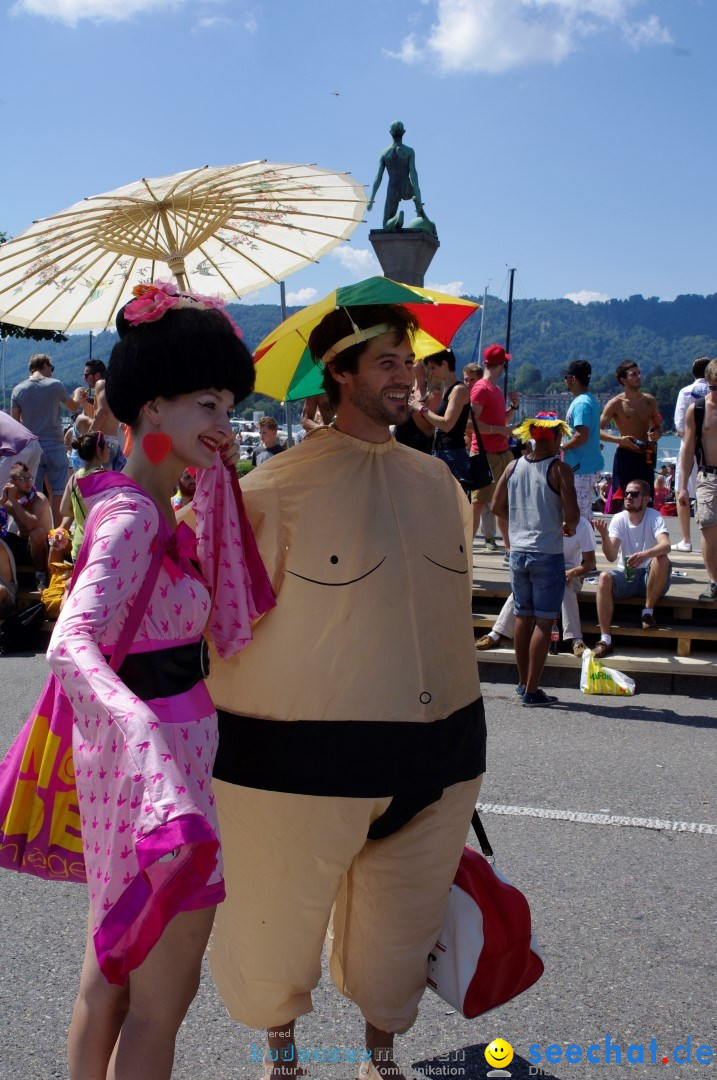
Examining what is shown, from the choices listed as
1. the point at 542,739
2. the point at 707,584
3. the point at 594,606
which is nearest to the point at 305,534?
the point at 542,739

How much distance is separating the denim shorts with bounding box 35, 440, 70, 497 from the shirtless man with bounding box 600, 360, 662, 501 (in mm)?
4920

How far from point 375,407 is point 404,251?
44.0 feet

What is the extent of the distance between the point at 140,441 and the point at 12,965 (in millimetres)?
1891

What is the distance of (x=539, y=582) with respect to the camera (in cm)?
625

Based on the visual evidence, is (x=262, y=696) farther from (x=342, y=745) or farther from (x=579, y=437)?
(x=579, y=437)

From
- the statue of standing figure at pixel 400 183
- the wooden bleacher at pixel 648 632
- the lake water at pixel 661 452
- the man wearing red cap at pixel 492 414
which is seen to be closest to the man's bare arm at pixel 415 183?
the statue of standing figure at pixel 400 183

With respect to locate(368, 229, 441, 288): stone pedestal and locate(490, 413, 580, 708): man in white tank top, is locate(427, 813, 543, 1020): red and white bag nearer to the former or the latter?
locate(490, 413, 580, 708): man in white tank top

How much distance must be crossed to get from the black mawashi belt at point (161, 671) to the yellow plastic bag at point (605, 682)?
4899mm

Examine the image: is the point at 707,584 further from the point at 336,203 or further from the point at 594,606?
the point at 336,203

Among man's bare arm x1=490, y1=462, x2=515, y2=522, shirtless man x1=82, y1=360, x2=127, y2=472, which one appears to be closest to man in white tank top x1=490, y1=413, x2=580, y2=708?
man's bare arm x1=490, y1=462, x2=515, y2=522

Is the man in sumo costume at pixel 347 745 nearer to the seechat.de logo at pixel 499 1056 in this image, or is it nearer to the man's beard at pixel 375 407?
the man's beard at pixel 375 407

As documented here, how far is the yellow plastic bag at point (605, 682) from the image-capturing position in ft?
21.3

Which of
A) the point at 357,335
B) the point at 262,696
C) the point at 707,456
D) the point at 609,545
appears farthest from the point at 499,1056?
the point at 707,456

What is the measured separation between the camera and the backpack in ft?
25.4
